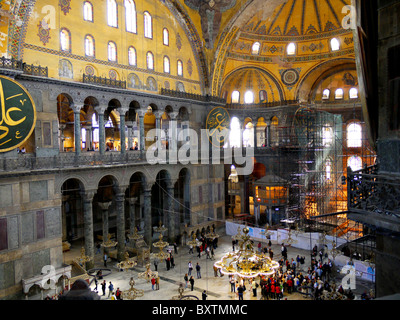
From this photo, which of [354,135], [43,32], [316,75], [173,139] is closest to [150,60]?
[173,139]

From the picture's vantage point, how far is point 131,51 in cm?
1731

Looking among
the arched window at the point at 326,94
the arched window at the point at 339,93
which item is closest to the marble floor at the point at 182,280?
the arched window at the point at 326,94

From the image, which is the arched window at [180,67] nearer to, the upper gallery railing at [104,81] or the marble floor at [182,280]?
the upper gallery railing at [104,81]

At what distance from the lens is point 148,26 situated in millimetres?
18203

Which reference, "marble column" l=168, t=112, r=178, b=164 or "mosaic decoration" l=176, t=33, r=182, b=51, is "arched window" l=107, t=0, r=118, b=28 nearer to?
"mosaic decoration" l=176, t=33, r=182, b=51

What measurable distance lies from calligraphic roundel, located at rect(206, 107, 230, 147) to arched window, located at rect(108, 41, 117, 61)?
734cm

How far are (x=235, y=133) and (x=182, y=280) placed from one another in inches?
Answer: 542

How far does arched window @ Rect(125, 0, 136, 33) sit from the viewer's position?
55.8 ft

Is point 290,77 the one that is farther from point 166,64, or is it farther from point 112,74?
point 112,74

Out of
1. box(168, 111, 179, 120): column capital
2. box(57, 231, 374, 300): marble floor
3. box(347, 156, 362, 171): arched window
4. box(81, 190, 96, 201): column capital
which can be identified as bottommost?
box(57, 231, 374, 300): marble floor

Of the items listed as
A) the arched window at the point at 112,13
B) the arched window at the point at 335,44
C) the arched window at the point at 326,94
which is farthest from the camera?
the arched window at the point at 326,94

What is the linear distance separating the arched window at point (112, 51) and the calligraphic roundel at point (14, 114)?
17.9 ft

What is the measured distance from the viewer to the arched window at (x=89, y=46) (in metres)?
15.3

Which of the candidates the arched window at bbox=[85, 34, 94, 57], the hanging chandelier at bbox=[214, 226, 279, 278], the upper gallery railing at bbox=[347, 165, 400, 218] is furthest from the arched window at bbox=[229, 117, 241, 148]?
the upper gallery railing at bbox=[347, 165, 400, 218]
